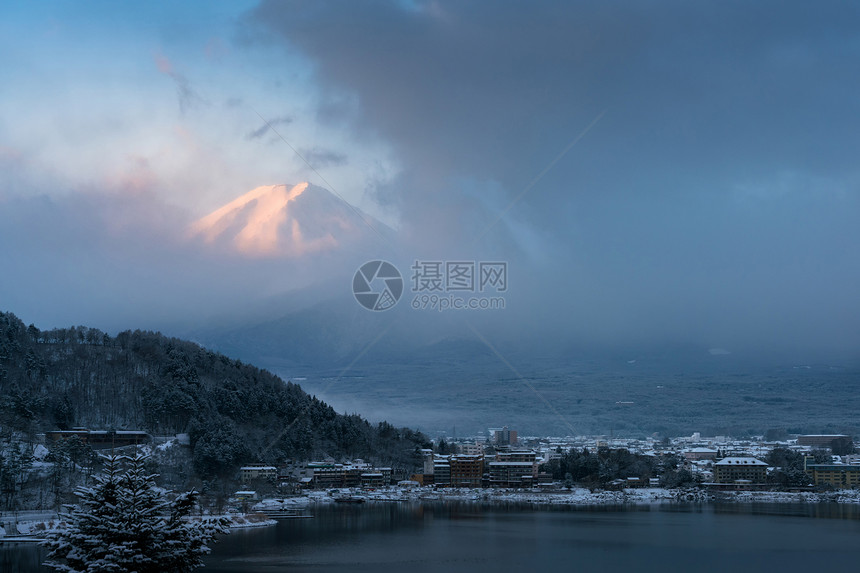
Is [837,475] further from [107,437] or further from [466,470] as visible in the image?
[107,437]

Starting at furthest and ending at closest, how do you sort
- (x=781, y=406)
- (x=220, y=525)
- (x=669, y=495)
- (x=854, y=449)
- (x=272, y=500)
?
(x=781, y=406), (x=854, y=449), (x=669, y=495), (x=272, y=500), (x=220, y=525)

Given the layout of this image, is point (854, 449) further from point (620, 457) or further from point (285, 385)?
point (285, 385)

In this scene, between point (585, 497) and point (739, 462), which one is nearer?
point (585, 497)

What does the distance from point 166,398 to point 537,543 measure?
3493 centimetres

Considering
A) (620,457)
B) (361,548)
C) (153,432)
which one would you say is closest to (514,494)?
(620,457)

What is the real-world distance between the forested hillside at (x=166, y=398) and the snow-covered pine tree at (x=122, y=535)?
3710cm

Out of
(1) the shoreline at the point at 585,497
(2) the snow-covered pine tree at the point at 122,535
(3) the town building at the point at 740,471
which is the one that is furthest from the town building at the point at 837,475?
(2) the snow-covered pine tree at the point at 122,535

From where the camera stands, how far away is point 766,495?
2413 inches

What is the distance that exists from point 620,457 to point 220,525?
6186cm

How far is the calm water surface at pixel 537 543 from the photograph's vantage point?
2808 cm

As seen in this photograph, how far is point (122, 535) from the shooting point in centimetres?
1448

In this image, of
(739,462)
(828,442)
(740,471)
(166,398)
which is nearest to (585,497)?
(740,471)

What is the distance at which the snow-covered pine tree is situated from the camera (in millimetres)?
14367

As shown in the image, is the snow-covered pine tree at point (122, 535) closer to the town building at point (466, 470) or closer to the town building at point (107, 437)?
the town building at point (107, 437)
